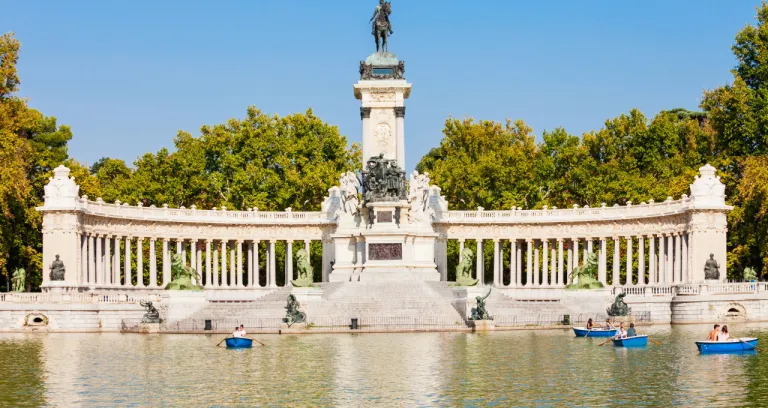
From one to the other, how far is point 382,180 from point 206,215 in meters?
17.4

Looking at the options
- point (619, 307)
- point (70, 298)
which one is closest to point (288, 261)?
point (70, 298)

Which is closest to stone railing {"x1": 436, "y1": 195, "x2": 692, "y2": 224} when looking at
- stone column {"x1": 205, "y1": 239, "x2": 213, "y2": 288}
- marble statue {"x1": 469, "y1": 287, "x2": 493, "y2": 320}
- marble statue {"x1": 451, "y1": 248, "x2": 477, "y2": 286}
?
marble statue {"x1": 451, "y1": 248, "x2": 477, "y2": 286}

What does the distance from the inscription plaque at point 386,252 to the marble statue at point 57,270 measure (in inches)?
794

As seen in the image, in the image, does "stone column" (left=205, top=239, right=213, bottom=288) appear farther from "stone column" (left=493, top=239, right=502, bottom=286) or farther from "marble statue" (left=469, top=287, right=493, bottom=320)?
"marble statue" (left=469, top=287, right=493, bottom=320)

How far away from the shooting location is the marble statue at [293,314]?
6675 cm

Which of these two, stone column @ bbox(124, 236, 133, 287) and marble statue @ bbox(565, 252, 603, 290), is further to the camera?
stone column @ bbox(124, 236, 133, 287)

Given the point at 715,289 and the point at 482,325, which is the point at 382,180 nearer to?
the point at 482,325

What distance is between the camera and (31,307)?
238 ft

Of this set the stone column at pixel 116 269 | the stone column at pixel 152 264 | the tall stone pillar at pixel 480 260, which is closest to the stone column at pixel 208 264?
the stone column at pixel 152 264

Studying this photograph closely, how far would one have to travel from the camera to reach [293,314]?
66812mm

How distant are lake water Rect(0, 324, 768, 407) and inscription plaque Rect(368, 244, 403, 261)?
86.3 ft

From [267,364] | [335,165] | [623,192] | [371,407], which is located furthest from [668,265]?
[371,407]

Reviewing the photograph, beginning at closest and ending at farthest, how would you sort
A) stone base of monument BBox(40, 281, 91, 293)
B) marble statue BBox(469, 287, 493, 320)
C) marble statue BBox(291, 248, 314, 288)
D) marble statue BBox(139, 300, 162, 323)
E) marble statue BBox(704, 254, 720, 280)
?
marble statue BBox(469, 287, 493, 320) < marble statue BBox(139, 300, 162, 323) < marble statue BBox(291, 248, 314, 288) < marble statue BBox(704, 254, 720, 280) < stone base of monument BBox(40, 281, 91, 293)

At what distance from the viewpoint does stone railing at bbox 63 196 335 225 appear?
9150cm
